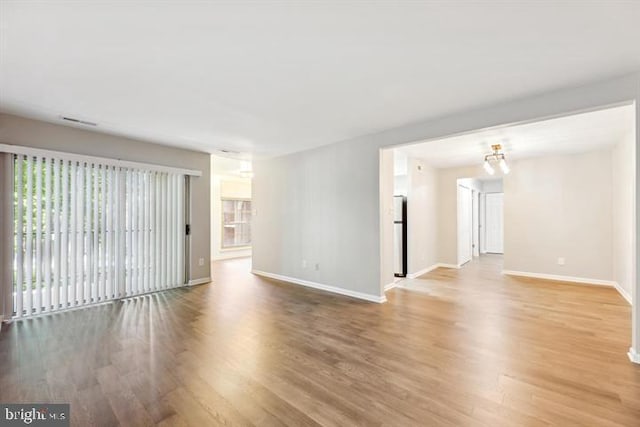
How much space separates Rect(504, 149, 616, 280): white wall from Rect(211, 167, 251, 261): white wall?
746 cm

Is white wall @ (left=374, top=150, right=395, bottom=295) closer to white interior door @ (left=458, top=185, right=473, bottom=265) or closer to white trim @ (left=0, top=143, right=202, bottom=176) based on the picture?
white interior door @ (left=458, top=185, right=473, bottom=265)

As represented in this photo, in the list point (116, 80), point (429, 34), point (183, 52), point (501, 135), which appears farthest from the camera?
point (501, 135)

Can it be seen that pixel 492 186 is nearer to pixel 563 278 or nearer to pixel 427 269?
pixel 563 278

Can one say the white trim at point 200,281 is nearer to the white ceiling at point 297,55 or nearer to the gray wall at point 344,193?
the gray wall at point 344,193

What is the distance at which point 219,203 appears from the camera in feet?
28.1

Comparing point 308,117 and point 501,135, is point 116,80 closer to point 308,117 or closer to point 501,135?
point 308,117

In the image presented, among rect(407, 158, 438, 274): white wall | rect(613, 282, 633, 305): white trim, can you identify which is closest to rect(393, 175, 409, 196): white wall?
rect(407, 158, 438, 274): white wall

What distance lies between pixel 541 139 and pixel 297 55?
4.25 metres

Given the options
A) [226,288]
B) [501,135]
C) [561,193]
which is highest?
[501,135]

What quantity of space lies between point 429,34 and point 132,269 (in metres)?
4.93

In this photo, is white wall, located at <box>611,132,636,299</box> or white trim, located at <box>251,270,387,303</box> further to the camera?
white trim, located at <box>251,270,387,303</box>

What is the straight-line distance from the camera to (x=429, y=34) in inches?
72.8

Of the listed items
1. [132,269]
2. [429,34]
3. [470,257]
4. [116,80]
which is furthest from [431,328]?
[470,257]

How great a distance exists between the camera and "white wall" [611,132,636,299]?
380 cm
